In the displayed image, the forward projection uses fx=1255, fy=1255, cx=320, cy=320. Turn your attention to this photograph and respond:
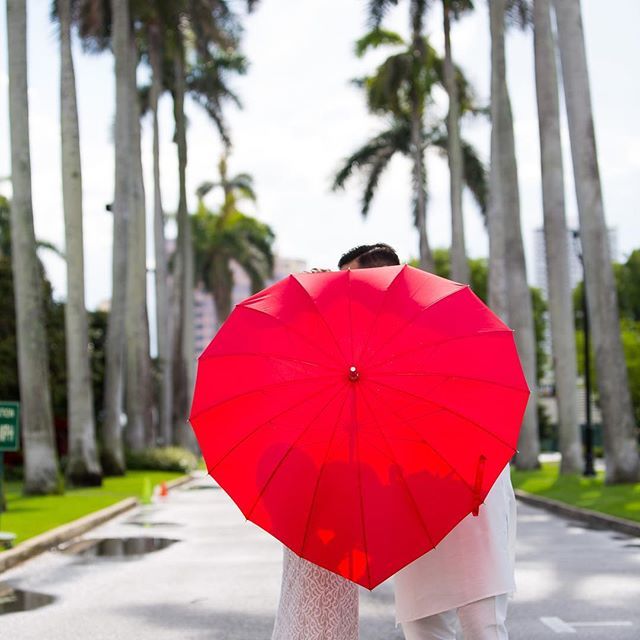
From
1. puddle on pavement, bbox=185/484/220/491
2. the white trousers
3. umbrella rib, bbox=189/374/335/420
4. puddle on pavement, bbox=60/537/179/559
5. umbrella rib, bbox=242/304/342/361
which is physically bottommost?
puddle on pavement, bbox=185/484/220/491

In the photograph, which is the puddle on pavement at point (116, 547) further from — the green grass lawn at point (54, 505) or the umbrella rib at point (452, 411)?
the umbrella rib at point (452, 411)

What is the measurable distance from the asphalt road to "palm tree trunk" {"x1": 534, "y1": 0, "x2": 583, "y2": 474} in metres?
13.3

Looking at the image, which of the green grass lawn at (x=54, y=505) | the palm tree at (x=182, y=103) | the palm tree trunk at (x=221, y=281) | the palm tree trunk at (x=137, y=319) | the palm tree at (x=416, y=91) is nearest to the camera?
the green grass lawn at (x=54, y=505)

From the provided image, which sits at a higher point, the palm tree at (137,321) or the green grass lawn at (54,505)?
the palm tree at (137,321)

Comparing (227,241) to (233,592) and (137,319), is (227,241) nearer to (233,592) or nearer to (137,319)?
(137,319)

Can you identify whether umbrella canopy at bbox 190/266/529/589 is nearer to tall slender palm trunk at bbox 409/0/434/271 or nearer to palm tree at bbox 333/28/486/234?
palm tree at bbox 333/28/486/234

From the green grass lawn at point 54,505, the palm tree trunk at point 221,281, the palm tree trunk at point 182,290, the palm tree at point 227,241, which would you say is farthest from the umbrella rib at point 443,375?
the palm tree trunk at point 221,281

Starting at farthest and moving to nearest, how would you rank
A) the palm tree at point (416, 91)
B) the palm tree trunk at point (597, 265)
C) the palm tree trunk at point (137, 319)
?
the palm tree at point (416, 91) < the palm tree trunk at point (137, 319) < the palm tree trunk at point (597, 265)

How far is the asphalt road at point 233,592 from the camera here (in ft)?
29.2

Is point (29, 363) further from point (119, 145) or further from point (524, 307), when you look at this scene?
point (524, 307)

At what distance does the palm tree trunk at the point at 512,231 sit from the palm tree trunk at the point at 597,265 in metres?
10.8

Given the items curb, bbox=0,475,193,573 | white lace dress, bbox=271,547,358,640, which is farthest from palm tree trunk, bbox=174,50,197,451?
white lace dress, bbox=271,547,358,640

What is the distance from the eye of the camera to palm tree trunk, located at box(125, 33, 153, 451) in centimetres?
4159

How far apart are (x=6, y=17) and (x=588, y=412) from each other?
67.5 feet
